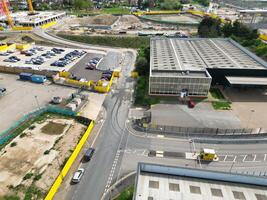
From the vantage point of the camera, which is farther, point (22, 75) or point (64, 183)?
point (22, 75)

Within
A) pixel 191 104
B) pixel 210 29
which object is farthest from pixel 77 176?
pixel 210 29

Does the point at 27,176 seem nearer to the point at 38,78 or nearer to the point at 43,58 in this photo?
the point at 38,78

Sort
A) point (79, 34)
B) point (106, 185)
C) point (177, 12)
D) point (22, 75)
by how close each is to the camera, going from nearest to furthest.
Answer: point (106, 185) → point (22, 75) → point (79, 34) → point (177, 12)

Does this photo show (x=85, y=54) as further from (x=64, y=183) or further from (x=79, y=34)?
(x=64, y=183)

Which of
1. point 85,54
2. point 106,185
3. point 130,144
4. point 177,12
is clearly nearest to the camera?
point 106,185

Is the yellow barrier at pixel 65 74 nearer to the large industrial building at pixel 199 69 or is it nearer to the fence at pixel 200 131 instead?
the large industrial building at pixel 199 69

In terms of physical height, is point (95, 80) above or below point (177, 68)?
below

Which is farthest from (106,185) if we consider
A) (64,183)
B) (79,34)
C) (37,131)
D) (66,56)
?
(79,34)

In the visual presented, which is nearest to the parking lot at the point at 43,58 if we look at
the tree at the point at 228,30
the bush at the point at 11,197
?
the bush at the point at 11,197
